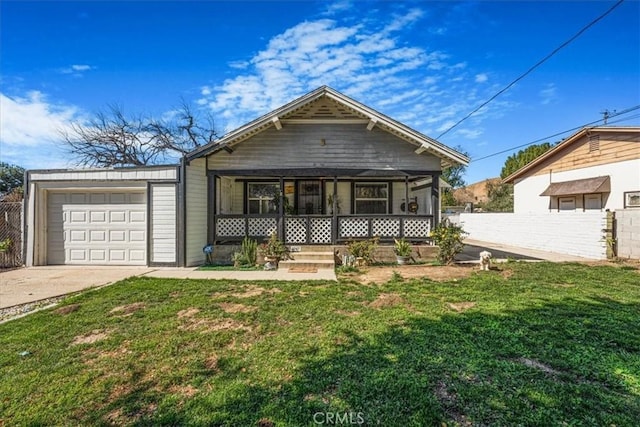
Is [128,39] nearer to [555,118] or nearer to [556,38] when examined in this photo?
[556,38]

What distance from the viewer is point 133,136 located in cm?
2483

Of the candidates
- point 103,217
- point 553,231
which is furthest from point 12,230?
point 553,231

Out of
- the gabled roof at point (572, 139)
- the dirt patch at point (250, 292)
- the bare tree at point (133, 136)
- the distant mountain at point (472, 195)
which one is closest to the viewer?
the dirt patch at point (250, 292)

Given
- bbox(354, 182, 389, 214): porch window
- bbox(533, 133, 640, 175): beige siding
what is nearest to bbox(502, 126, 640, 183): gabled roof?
bbox(533, 133, 640, 175): beige siding

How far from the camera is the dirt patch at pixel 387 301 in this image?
5395 millimetres

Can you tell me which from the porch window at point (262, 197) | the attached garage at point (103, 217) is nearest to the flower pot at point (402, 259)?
the porch window at point (262, 197)

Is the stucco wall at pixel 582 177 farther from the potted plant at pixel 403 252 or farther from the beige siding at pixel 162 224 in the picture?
the beige siding at pixel 162 224

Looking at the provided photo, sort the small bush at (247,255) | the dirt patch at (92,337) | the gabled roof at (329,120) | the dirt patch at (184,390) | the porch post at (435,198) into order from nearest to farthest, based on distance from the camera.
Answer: the dirt patch at (184,390) < the dirt patch at (92,337) < the small bush at (247,255) < the gabled roof at (329,120) < the porch post at (435,198)

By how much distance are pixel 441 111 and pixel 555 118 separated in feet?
24.4

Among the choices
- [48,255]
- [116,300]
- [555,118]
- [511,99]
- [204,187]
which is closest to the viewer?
[116,300]

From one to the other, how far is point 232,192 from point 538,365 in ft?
36.9

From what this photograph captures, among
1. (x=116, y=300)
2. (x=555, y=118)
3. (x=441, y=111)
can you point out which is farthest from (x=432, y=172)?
(x=555, y=118)

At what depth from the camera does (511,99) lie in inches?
627

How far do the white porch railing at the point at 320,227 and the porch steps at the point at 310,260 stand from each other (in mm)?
397
